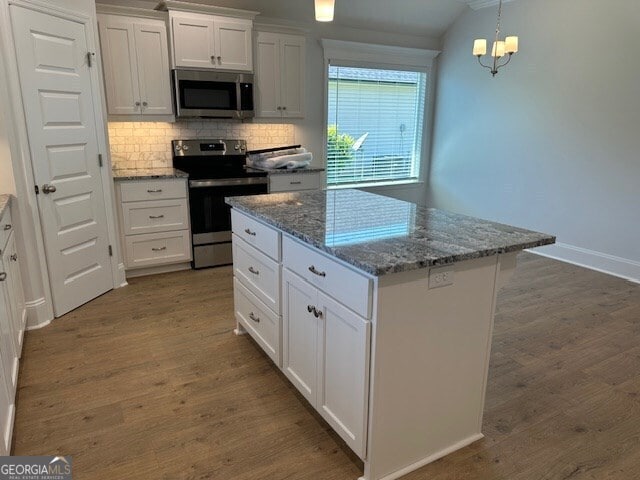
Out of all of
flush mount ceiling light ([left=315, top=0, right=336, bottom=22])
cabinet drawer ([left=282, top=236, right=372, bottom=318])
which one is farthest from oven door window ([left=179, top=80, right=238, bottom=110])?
cabinet drawer ([left=282, top=236, right=372, bottom=318])

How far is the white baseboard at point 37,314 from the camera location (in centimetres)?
304

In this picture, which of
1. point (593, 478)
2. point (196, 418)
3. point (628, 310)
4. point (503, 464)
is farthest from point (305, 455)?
point (628, 310)

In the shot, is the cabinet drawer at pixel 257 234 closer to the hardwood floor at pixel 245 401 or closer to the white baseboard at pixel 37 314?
the hardwood floor at pixel 245 401

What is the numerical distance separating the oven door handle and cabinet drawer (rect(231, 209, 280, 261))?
1474 mm

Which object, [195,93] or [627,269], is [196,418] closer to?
[195,93]

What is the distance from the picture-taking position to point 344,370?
70.2 inches

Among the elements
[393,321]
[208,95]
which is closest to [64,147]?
[208,95]

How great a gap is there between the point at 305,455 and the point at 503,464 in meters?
0.83

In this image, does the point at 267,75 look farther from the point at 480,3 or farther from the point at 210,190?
the point at 480,3

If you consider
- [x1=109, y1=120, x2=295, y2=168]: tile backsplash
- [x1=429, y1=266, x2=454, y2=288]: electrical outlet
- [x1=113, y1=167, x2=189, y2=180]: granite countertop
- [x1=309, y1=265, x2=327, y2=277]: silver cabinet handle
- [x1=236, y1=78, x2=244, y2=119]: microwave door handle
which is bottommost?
[x1=309, y1=265, x2=327, y2=277]: silver cabinet handle

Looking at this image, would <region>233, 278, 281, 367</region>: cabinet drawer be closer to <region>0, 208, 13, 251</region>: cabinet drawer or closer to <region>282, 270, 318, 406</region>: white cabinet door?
<region>282, 270, 318, 406</region>: white cabinet door

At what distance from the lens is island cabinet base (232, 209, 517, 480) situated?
162 centimetres

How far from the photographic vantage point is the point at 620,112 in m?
4.04

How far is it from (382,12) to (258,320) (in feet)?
13.4
